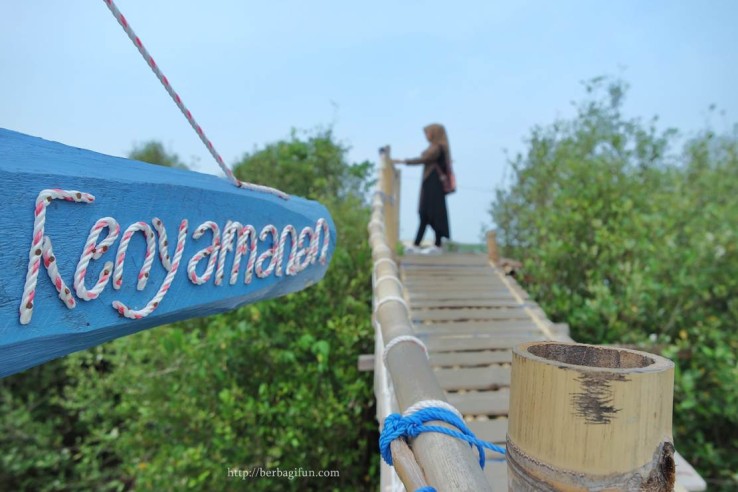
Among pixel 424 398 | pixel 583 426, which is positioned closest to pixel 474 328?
pixel 424 398

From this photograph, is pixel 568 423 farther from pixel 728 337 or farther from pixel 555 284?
pixel 555 284

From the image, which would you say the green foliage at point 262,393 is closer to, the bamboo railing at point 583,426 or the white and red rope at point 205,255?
the white and red rope at point 205,255

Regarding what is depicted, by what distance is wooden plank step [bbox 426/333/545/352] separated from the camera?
290cm

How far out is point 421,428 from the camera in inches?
32.8

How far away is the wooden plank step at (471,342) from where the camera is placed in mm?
2903

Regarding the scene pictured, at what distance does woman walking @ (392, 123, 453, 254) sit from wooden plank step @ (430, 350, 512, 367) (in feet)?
8.01

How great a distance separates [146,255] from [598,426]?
0.75 m

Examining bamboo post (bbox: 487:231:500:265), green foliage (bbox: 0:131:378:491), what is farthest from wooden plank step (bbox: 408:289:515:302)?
bamboo post (bbox: 487:231:500:265)

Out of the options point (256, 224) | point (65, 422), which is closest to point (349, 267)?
point (256, 224)

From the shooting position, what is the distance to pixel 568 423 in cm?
58

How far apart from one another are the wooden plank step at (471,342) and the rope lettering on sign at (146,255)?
181cm

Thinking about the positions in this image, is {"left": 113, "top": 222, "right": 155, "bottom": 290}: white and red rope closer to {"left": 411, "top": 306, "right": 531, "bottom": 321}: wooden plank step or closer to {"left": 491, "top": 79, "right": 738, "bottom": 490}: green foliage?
{"left": 411, "top": 306, "right": 531, "bottom": 321}: wooden plank step

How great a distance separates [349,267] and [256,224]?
350 cm

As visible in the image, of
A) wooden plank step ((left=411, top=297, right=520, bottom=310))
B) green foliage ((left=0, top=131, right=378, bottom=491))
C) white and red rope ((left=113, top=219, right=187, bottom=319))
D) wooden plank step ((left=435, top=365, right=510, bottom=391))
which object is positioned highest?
white and red rope ((left=113, top=219, right=187, bottom=319))
